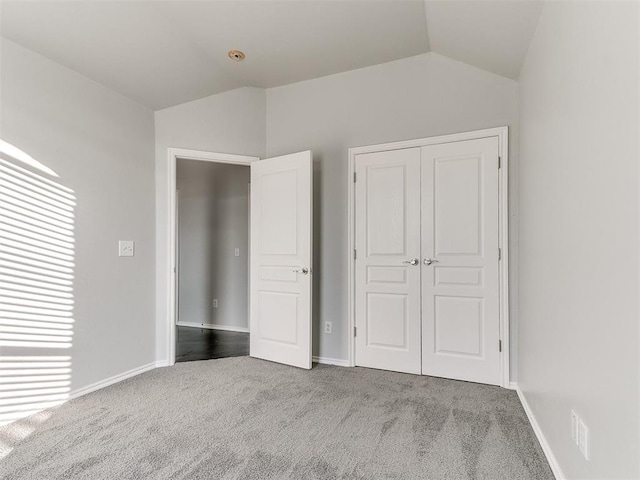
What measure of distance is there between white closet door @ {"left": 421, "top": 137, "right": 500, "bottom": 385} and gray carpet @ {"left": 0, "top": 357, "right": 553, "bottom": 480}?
209 millimetres

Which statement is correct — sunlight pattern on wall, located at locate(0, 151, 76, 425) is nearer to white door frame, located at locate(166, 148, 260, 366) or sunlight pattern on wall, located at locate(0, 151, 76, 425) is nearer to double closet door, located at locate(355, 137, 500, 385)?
white door frame, located at locate(166, 148, 260, 366)

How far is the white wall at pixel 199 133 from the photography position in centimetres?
329

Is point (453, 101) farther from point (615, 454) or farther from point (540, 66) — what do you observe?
point (615, 454)

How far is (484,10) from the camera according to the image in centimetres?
212

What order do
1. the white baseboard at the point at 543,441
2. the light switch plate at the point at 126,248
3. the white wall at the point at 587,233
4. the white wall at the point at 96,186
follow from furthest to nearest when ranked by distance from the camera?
the light switch plate at the point at 126,248 → the white wall at the point at 96,186 → the white baseboard at the point at 543,441 → the white wall at the point at 587,233

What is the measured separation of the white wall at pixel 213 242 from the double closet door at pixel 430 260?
2.15 m

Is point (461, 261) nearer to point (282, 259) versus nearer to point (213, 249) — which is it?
point (282, 259)

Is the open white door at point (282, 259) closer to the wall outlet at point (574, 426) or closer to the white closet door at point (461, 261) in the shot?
the white closet door at point (461, 261)

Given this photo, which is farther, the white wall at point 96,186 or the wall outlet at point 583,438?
the white wall at point 96,186

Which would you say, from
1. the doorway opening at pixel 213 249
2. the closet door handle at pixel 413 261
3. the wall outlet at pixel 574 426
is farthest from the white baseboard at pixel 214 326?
the wall outlet at pixel 574 426

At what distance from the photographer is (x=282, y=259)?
11.0 feet

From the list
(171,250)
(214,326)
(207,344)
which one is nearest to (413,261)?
(171,250)

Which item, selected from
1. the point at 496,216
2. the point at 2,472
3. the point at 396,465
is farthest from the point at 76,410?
the point at 496,216

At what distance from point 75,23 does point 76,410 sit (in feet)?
7.92
